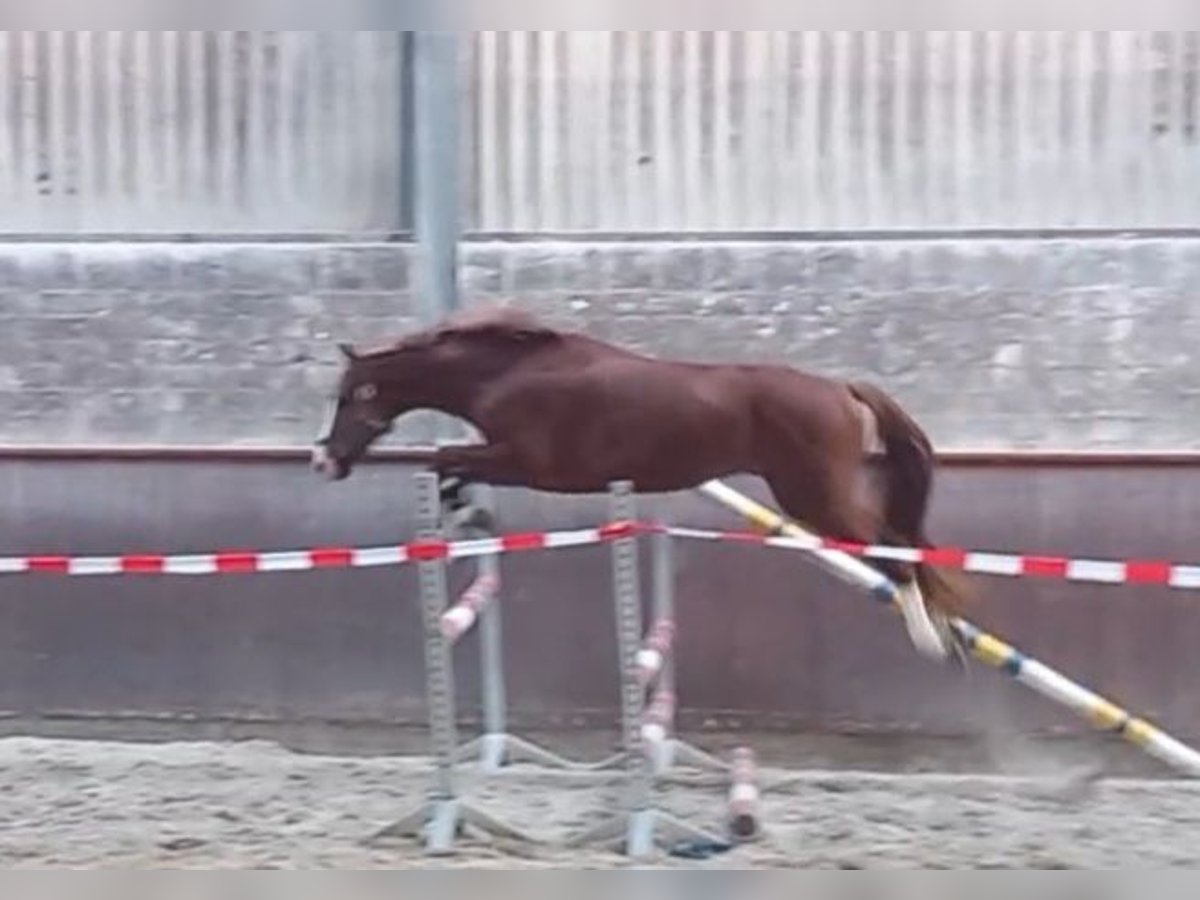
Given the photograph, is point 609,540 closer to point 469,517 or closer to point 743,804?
point 469,517

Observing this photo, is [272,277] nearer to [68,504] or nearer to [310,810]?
[68,504]

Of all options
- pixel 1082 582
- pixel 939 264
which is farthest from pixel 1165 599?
pixel 939 264

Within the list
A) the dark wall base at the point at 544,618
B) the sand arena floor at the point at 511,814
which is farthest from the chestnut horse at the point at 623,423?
the dark wall base at the point at 544,618

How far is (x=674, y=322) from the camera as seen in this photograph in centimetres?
671

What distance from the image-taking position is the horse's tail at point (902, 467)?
538 cm

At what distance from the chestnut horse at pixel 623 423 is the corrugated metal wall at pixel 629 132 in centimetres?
155

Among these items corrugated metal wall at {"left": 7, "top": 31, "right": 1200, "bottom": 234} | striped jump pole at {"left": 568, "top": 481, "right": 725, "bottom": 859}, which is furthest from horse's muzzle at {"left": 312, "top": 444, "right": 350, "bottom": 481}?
corrugated metal wall at {"left": 7, "top": 31, "right": 1200, "bottom": 234}

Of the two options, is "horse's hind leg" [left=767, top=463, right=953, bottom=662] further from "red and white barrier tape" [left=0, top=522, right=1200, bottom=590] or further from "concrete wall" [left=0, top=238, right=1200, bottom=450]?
"concrete wall" [left=0, top=238, right=1200, bottom=450]

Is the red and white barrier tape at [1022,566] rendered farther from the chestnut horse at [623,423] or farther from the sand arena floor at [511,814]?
the sand arena floor at [511,814]

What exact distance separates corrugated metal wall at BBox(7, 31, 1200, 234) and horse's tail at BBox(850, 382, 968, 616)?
1481 mm

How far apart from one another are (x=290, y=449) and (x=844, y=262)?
72.3 inches

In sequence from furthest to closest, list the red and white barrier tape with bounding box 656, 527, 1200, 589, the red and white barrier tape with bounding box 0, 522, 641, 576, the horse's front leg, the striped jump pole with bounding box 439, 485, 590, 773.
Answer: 1. the striped jump pole with bounding box 439, 485, 590, 773
2. the horse's front leg
3. the red and white barrier tape with bounding box 0, 522, 641, 576
4. the red and white barrier tape with bounding box 656, 527, 1200, 589

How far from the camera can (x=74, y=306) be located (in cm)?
684

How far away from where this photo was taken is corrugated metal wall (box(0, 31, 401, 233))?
6.83 meters
